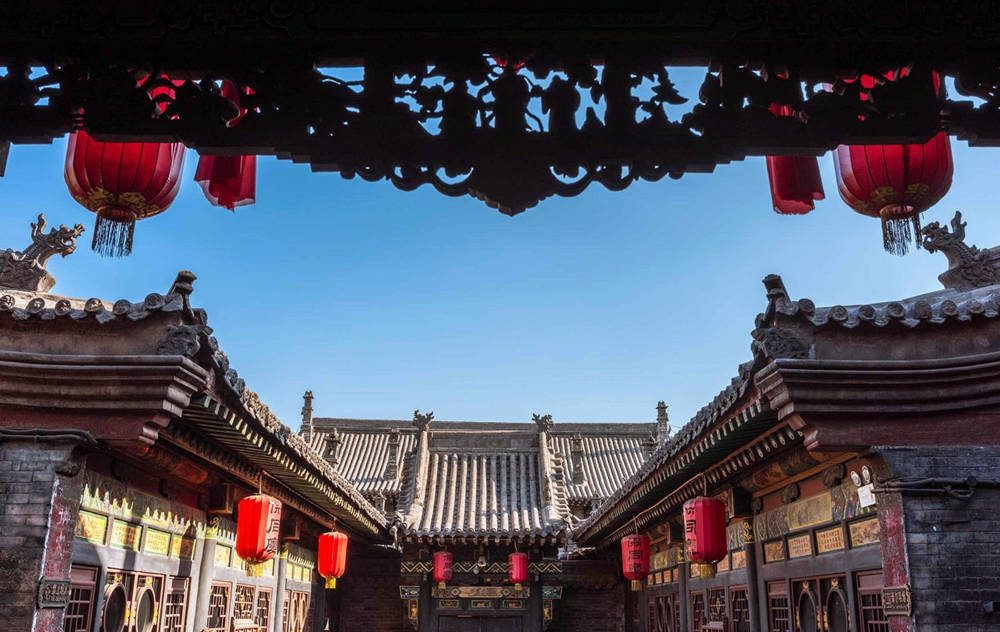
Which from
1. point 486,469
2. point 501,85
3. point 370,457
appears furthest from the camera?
point 370,457

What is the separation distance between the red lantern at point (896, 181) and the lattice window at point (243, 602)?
9463mm

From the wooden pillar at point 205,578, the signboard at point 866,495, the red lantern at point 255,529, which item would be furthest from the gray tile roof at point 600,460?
the signboard at point 866,495

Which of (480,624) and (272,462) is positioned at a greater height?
(272,462)

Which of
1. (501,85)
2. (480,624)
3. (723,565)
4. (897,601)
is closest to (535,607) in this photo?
(480,624)

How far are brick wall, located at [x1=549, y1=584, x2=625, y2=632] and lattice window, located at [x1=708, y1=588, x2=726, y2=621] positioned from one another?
781cm

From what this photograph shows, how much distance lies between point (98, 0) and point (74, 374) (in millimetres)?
3954

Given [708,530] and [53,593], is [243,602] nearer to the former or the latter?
[53,593]

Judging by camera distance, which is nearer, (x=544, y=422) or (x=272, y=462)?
(x=272, y=462)

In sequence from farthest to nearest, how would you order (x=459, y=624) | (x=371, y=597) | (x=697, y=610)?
(x=371, y=597) < (x=459, y=624) < (x=697, y=610)

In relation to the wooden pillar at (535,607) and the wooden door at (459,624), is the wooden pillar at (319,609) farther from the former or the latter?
the wooden pillar at (535,607)

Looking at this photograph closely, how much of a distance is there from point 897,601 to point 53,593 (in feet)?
20.2

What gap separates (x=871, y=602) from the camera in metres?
7.07

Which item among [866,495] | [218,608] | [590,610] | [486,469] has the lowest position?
[590,610]

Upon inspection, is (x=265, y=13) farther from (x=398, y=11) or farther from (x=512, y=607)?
(x=512, y=607)
